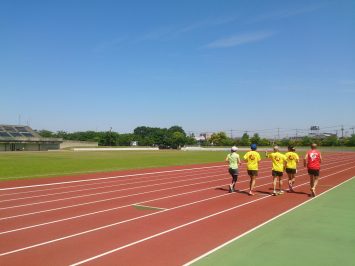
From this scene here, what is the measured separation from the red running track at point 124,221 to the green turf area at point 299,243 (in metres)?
0.43

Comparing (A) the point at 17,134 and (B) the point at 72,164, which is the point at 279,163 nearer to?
(B) the point at 72,164

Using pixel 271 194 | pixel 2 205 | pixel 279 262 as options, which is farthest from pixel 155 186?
pixel 279 262

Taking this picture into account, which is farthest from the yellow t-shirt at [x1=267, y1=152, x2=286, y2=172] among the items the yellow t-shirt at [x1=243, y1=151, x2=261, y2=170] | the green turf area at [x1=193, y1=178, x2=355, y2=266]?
the green turf area at [x1=193, y1=178, x2=355, y2=266]

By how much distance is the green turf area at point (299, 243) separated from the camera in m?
6.13

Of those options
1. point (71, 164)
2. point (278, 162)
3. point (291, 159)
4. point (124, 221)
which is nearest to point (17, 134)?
point (71, 164)

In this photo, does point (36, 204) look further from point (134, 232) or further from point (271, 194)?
point (271, 194)

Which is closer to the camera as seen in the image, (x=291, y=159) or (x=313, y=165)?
(x=313, y=165)

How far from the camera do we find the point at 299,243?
7.09 metres

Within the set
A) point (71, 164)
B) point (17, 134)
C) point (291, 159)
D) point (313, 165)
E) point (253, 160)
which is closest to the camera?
point (313, 165)

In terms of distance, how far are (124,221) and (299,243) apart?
389 centimetres

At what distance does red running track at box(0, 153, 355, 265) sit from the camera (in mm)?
6605

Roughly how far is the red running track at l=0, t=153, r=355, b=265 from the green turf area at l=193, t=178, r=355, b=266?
434 mm

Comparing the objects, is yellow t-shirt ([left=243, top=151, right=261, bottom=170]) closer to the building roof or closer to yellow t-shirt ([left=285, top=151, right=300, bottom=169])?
yellow t-shirt ([left=285, top=151, right=300, bottom=169])

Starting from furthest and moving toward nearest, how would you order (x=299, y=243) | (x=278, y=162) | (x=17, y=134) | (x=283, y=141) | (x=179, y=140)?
(x=179, y=140)
(x=283, y=141)
(x=17, y=134)
(x=278, y=162)
(x=299, y=243)
